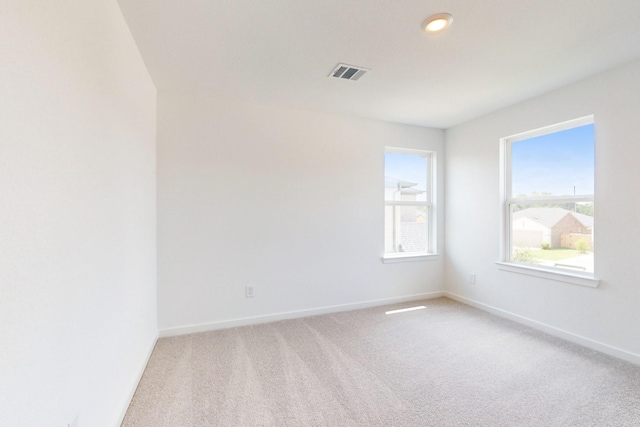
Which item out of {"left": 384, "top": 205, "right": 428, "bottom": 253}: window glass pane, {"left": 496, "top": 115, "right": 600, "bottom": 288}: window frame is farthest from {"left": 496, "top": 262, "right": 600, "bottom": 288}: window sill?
{"left": 384, "top": 205, "right": 428, "bottom": 253}: window glass pane

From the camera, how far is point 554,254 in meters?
2.89

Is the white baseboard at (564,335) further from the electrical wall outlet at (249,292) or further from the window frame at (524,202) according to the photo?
the electrical wall outlet at (249,292)

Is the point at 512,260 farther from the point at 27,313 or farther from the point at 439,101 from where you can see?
the point at 27,313

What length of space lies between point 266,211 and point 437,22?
88.5 inches

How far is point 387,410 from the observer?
172cm

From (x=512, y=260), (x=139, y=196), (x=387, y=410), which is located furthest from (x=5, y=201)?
(x=512, y=260)

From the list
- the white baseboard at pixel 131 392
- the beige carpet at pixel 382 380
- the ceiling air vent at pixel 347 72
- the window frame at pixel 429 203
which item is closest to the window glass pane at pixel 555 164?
the window frame at pixel 429 203

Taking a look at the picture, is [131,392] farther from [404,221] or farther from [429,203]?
[429,203]

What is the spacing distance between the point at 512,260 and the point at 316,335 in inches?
97.9

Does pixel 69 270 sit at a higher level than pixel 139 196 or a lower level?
lower

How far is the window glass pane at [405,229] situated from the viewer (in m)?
3.83

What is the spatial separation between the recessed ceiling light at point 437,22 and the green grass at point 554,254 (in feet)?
8.22

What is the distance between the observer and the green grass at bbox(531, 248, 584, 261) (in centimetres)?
275

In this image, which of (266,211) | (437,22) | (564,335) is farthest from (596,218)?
(266,211)
